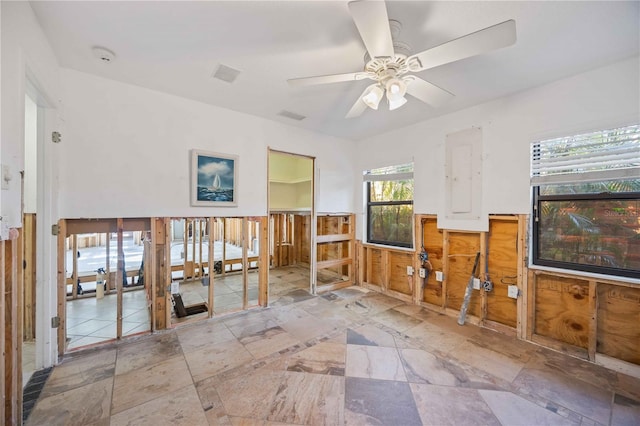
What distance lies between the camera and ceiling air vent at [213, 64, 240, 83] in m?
2.54

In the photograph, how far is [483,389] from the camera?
2.10 metres

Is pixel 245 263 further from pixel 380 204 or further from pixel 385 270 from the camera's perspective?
pixel 380 204

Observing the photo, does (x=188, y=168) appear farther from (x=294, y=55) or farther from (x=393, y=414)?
(x=393, y=414)

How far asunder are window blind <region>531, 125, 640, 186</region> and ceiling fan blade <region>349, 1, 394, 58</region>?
7.53 ft

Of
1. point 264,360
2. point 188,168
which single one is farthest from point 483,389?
point 188,168

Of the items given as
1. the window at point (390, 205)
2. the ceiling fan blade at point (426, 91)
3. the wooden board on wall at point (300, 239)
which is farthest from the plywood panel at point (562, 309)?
the wooden board on wall at point (300, 239)

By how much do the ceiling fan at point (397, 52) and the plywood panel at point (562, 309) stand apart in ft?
7.56

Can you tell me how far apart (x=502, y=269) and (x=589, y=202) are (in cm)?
108

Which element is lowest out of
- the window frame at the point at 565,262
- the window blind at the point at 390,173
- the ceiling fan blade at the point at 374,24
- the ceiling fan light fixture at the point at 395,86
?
the window frame at the point at 565,262

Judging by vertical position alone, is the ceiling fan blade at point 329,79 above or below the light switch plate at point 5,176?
above

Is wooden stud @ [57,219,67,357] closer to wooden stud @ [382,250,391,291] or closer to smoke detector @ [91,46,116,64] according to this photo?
smoke detector @ [91,46,116,64]

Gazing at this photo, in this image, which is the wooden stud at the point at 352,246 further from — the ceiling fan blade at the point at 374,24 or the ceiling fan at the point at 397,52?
the ceiling fan blade at the point at 374,24

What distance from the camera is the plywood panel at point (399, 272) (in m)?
4.16

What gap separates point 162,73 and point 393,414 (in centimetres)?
366
